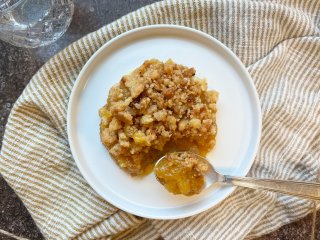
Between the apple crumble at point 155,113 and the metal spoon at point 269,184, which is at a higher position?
the apple crumble at point 155,113

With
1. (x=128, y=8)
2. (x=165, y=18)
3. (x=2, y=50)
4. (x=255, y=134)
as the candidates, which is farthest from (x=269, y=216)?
(x=2, y=50)

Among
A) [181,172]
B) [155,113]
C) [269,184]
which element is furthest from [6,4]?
[269,184]

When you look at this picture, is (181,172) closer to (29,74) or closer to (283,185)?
(283,185)

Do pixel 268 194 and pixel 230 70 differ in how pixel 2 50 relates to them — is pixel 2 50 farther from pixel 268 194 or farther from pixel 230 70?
pixel 268 194

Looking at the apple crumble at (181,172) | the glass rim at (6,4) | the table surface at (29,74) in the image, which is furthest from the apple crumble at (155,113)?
the glass rim at (6,4)

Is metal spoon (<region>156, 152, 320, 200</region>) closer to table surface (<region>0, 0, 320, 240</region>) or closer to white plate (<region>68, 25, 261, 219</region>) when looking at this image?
white plate (<region>68, 25, 261, 219</region>)

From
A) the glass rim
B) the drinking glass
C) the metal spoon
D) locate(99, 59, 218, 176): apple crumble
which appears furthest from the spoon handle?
the glass rim

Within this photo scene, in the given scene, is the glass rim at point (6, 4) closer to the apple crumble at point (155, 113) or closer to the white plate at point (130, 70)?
the white plate at point (130, 70)
